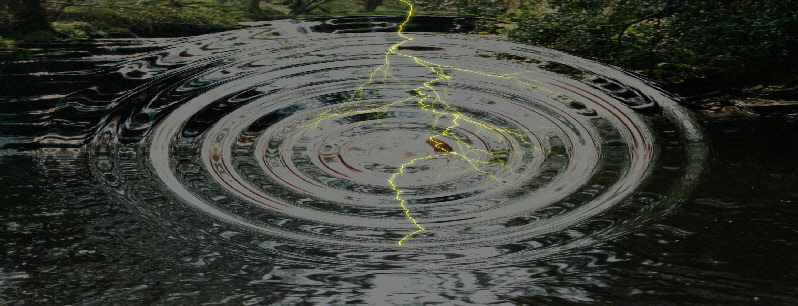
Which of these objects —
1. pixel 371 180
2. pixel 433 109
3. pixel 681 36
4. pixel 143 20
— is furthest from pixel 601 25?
pixel 143 20

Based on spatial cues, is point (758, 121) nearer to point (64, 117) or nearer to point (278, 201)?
point (278, 201)

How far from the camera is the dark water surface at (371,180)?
2611 mm

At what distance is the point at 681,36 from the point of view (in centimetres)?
469

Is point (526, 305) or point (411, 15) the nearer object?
point (526, 305)

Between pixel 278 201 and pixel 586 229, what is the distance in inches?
49.8

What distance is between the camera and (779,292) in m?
2.49

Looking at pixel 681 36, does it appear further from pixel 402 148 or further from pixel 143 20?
pixel 143 20

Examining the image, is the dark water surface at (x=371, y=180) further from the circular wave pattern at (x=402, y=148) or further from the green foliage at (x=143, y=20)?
the green foliage at (x=143, y=20)

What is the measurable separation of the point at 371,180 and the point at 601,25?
2322mm

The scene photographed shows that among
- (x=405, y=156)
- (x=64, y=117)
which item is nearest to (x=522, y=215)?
(x=405, y=156)

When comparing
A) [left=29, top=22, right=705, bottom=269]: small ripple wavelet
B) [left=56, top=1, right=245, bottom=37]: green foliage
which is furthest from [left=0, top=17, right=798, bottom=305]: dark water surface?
[left=56, top=1, right=245, bottom=37]: green foliage

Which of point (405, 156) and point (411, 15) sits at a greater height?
point (411, 15)

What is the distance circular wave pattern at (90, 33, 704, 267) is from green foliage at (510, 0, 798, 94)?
0.22m

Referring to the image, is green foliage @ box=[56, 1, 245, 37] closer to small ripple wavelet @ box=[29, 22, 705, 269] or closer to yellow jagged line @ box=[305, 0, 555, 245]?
small ripple wavelet @ box=[29, 22, 705, 269]
